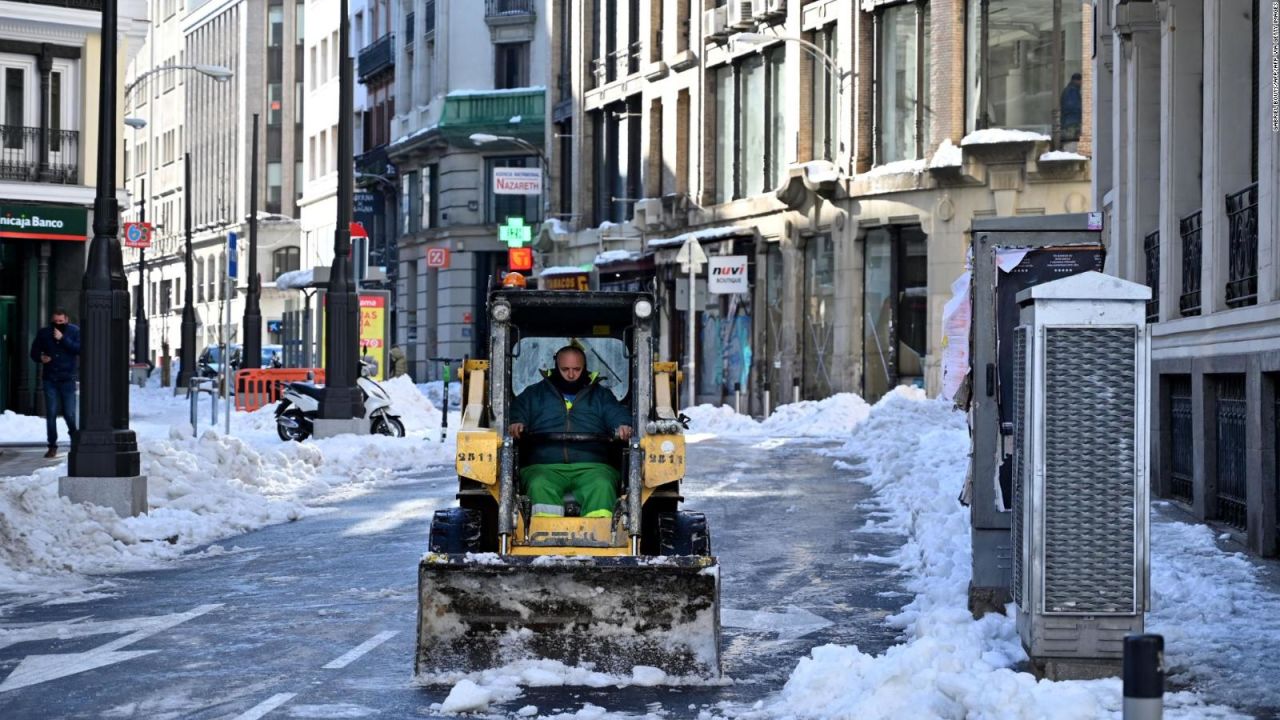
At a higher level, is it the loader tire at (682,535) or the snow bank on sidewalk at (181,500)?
the loader tire at (682,535)

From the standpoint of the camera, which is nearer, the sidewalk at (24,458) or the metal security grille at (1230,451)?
the metal security grille at (1230,451)

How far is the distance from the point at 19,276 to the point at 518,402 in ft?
101

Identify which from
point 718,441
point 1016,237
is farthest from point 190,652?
point 718,441

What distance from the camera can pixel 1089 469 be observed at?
375 inches

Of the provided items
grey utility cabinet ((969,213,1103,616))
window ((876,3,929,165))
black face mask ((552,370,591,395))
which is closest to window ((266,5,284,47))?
window ((876,3,929,165))

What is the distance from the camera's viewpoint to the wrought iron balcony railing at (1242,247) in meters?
17.0

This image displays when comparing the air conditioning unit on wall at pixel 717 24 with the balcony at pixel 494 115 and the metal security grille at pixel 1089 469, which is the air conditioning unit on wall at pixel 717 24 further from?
the metal security grille at pixel 1089 469

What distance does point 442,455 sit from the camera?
97.8ft

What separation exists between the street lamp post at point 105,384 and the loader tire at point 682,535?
26.6 ft

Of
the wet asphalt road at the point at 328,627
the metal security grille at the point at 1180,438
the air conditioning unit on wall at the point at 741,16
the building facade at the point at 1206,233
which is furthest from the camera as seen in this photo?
the air conditioning unit on wall at the point at 741,16

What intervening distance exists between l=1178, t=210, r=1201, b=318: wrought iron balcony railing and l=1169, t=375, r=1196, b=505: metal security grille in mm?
707

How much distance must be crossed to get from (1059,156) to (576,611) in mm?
30206

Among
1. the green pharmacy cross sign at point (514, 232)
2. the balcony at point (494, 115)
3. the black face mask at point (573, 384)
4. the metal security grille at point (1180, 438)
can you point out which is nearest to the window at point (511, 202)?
the balcony at point (494, 115)

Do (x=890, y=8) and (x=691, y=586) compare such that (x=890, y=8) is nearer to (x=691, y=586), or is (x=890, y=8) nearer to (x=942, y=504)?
(x=942, y=504)
